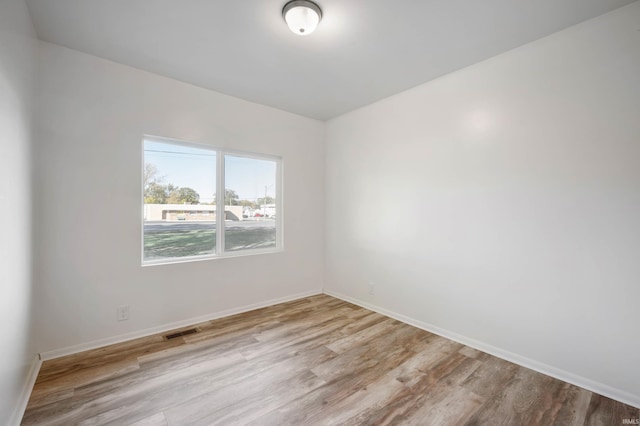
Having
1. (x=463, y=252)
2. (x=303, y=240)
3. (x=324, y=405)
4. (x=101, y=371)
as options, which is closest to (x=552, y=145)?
(x=463, y=252)

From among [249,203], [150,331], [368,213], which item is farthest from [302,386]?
[249,203]

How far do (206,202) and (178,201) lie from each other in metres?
0.31

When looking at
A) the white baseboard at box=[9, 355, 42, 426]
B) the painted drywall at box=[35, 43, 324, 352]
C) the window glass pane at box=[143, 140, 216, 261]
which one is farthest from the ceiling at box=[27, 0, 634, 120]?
the white baseboard at box=[9, 355, 42, 426]

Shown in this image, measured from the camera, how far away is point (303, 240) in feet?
13.4

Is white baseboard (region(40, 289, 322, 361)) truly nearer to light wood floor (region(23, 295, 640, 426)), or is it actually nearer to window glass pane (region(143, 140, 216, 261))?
light wood floor (region(23, 295, 640, 426))

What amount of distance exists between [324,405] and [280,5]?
2.75 metres

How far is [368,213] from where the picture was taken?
366 centimetres

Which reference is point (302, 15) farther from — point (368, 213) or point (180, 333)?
point (180, 333)

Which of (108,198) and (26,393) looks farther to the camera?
(108,198)

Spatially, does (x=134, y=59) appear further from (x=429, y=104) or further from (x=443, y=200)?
(x=443, y=200)

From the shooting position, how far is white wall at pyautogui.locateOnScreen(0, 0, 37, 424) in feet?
4.83

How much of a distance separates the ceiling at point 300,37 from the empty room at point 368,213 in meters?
0.02

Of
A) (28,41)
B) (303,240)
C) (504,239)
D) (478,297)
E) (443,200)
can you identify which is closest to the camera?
(28,41)

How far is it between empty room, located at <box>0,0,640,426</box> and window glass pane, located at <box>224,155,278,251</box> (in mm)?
43
